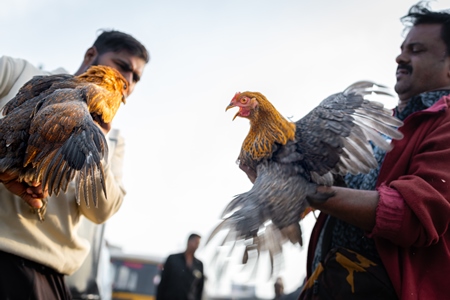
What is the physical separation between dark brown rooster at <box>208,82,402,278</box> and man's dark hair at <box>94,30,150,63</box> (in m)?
1.43

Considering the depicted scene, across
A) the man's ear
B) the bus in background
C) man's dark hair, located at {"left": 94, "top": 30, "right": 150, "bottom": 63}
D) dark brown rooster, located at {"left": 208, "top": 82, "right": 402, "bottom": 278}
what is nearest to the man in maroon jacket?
dark brown rooster, located at {"left": 208, "top": 82, "right": 402, "bottom": 278}

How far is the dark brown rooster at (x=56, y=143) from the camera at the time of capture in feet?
8.03

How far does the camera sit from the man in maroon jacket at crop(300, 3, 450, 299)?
219 cm

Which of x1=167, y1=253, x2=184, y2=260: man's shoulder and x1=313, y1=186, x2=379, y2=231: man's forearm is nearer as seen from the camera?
x1=313, y1=186, x2=379, y2=231: man's forearm

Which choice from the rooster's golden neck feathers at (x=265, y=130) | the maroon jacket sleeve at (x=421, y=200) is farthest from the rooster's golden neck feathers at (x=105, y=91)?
the maroon jacket sleeve at (x=421, y=200)

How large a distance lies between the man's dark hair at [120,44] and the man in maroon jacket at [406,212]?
178 centimetres

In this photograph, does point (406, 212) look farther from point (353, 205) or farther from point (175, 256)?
point (175, 256)

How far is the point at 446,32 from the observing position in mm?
2775

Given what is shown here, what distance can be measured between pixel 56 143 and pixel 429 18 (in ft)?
6.62

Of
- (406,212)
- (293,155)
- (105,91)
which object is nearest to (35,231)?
(105,91)

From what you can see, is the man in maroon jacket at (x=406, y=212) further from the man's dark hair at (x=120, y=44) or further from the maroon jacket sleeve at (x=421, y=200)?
the man's dark hair at (x=120, y=44)

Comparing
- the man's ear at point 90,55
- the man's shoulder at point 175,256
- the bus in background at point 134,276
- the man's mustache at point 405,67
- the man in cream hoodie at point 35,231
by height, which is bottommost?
the bus in background at point 134,276

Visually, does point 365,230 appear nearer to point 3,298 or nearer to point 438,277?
point 438,277

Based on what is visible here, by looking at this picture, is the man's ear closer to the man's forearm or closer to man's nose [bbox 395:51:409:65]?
man's nose [bbox 395:51:409:65]
